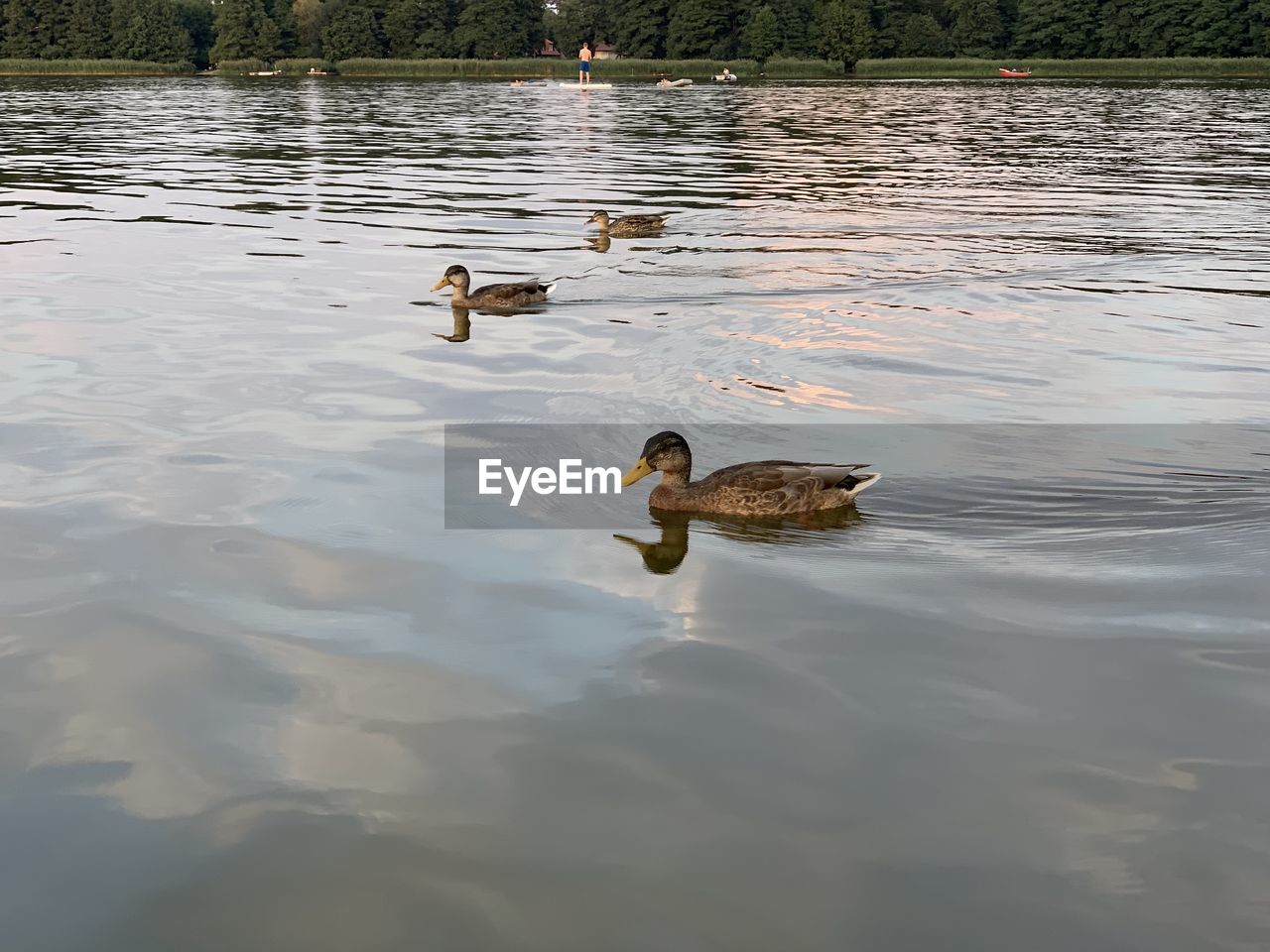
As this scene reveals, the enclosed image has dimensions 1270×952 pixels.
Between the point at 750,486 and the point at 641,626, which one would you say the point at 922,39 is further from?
the point at 641,626

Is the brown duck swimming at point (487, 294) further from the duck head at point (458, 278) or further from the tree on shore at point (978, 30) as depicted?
the tree on shore at point (978, 30)

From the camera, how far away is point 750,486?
9.23 meters

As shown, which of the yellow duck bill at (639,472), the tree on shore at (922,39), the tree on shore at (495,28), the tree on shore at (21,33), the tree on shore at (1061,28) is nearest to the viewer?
the yellow duck bill at (639,472)

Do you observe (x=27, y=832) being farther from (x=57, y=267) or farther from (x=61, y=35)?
(x=61, y=35)

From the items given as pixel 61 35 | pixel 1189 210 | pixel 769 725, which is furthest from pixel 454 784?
pixel 61 35

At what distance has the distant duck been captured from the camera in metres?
22.9

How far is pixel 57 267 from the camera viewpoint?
772 inches

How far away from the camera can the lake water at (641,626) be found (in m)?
5.23

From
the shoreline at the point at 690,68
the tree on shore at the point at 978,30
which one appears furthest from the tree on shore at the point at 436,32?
the tree on shore at the point at 978,30

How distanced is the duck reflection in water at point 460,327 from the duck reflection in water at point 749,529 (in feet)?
20.3

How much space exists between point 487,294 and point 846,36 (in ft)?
362

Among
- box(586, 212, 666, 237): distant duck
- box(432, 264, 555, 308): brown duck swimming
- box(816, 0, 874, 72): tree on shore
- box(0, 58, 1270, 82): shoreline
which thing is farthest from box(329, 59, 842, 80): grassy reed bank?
box(432, 264, 555, 308): brown duck swimming

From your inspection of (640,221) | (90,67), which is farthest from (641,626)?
(90,67)

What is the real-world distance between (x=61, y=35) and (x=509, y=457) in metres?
150
